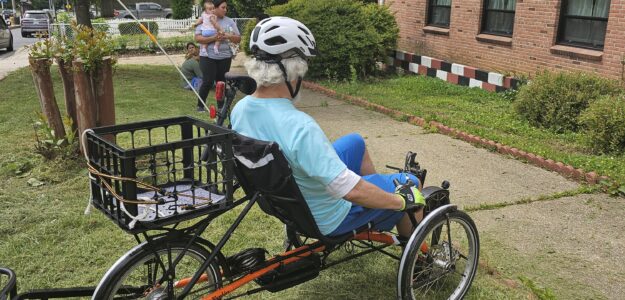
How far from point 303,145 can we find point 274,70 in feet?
1.33

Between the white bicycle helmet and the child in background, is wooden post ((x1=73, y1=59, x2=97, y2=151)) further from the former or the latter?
the white bicycle helmet

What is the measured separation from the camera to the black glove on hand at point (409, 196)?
278cm

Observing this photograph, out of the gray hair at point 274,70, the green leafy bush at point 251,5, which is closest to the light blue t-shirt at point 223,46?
the gray hair at point 274,70

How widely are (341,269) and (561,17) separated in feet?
22.4

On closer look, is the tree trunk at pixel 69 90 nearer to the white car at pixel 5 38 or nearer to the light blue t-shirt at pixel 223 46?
the light blue t-shirt at pixel 223 46

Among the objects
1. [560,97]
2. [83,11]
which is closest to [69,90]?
[560,97]

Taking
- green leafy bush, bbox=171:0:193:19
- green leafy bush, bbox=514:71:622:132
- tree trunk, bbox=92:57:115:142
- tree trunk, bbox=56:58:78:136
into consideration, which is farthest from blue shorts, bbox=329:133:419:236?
green leafy bush, bbox=171:0:193:19

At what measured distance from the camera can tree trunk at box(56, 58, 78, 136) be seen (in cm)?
548

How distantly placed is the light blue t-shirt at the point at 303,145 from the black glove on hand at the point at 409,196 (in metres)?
0.27

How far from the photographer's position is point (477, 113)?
8.11m

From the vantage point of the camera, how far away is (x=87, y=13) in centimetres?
1277

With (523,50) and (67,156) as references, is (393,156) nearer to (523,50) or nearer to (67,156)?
(67,156)

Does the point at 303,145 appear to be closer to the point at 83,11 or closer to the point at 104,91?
the point at 104,91

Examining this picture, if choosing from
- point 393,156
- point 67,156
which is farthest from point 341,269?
point 67,156
